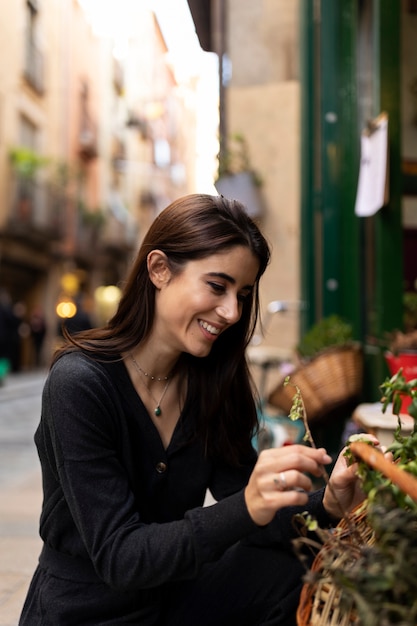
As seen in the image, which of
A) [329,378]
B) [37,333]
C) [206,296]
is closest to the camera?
[206,296]

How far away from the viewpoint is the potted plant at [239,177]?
7.08m

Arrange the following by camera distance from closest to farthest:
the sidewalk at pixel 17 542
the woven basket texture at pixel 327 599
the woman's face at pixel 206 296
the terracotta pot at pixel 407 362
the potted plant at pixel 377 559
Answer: the potted plant at pixel 377 559, the woven basket texture at pixel 327 599, the woman's face at pixel 206 296, the terracotta pot at pixel 407 362, the sidewalk at pixel 17 542

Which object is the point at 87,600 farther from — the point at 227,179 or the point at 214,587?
the point at 227,179

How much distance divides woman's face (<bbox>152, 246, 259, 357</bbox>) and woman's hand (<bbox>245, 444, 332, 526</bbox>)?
1.71ft

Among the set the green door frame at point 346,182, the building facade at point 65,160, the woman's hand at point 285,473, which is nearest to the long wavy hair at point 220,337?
the woman's hand at point 285,473

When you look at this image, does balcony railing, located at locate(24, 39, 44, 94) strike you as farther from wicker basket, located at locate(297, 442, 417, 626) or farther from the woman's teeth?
wicker basket, located at locate(297, 442, 417, 626)

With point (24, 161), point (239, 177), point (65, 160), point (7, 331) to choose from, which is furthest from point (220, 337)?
point (65, 160)

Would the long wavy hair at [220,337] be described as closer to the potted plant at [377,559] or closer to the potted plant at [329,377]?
the potted plant at [377,559]

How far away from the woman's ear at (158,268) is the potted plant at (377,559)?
68 centimetres

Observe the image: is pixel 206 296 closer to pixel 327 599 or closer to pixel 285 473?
pixel 285 473

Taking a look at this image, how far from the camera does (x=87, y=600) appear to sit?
1.74 meters

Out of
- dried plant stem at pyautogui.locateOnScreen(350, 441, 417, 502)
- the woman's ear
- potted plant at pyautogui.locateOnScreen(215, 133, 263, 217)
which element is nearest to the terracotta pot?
the woman's ear

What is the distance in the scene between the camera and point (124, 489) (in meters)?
1.59

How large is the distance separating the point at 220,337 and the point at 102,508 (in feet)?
2.04
